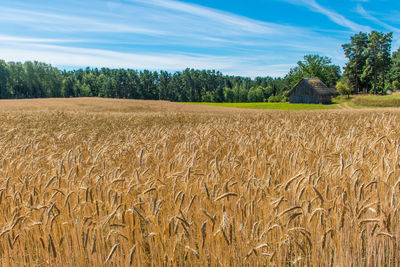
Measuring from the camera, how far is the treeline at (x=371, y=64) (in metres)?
80.3

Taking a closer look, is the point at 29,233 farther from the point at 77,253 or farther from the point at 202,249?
the point at 202,249

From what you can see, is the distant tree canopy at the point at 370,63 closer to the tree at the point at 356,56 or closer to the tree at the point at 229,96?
the tree at the point at 356,56

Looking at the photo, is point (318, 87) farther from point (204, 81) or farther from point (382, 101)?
point (204, 81)

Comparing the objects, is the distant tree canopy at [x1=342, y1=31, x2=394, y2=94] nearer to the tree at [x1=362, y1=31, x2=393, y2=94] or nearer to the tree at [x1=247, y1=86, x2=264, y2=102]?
the tree at [x1=362, y1=31, x2=393, y2=94]

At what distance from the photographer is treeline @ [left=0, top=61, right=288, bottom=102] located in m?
110

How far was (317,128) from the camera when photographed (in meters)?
7.25

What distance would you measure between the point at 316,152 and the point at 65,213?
135 inches

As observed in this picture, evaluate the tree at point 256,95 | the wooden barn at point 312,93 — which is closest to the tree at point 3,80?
the tree at point 256,95

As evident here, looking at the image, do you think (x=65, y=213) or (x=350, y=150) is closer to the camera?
(x=65, y=213)

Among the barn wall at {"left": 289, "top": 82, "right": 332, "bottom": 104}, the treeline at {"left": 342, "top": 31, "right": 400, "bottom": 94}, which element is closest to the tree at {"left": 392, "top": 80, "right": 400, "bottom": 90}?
the treeline at {"left": 342, "top": 31, "right": 400, "bottom": 94}

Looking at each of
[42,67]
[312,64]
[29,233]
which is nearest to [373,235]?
[29,233]

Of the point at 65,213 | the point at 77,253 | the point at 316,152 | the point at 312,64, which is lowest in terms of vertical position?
the point at 77,253

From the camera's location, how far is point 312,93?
215ft

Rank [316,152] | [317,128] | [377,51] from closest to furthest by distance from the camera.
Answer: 1. [316,152]
2. [317,128]
3. [377,51]
